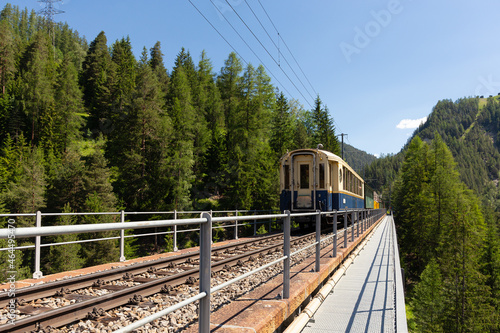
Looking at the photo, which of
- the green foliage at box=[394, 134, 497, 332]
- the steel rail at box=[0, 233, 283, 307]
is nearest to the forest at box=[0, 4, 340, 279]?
the green foliage at box=[394, 134, 497, 332]

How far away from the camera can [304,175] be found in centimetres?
1617

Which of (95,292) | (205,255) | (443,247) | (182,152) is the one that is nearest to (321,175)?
(95,292)

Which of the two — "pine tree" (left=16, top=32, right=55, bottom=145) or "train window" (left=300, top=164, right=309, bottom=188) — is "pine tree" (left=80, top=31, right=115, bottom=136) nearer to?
"pine tree" (left=16, top=32, right=55, bottom=145)

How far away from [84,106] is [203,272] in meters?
82.7

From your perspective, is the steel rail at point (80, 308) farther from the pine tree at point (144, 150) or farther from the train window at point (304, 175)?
the pine tree at point (144, 150)

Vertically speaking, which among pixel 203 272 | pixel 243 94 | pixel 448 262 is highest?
pixel 243 94

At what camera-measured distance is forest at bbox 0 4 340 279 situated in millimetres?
32688

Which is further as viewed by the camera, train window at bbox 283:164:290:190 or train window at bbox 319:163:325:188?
train window at bbox 283:164:290:190

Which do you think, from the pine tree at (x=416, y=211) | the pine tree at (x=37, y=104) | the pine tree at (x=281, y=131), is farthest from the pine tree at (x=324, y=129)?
the pine tree at (x=37, y=104)

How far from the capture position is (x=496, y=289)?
131 feet

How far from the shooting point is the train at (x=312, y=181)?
15.4 meters

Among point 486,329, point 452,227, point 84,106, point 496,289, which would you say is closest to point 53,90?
point 84,106

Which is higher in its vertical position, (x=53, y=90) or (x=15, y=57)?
(x=15, y=57)

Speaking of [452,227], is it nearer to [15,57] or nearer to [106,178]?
[106,178]
